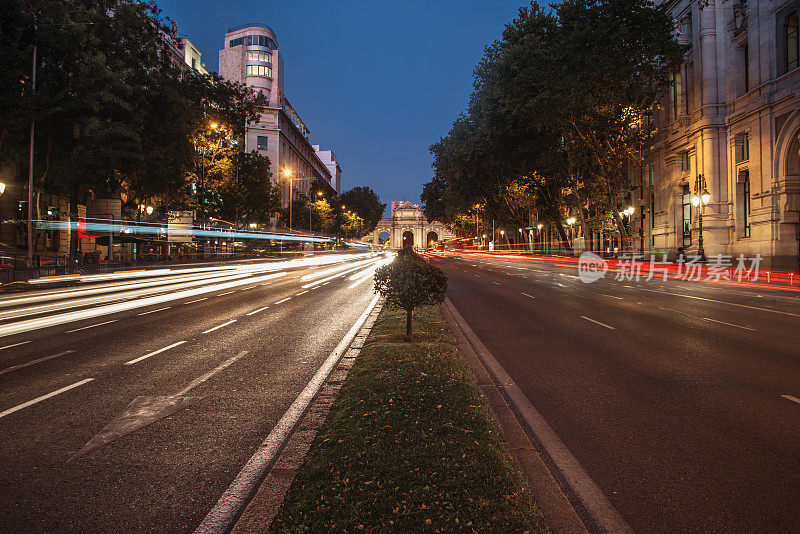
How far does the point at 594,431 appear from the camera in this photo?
15.2 ft

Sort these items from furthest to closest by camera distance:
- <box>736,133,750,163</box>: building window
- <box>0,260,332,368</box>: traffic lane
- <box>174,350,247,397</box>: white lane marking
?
<box>736,133,750,163</box>: building window → <box>0,260,332,368</box>: traffic lane → <box>174,350,247,397</box>: white lane marking

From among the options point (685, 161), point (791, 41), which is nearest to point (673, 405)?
point (791, 41)

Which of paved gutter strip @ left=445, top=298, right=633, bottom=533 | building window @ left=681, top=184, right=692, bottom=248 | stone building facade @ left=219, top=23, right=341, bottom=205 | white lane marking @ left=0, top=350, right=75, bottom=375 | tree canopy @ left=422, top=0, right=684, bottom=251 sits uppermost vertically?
stone building facade @ left=219, top=23, right=341, bottom=205

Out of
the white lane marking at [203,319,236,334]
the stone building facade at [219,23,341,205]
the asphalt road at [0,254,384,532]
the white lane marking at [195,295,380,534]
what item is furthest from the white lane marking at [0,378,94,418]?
the stone building facade at [219,23,341,205]

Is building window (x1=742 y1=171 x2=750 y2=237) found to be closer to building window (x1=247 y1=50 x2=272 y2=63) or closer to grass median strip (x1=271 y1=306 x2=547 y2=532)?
grass median strip (x1=271 y1=306 x2=547 y2=532)

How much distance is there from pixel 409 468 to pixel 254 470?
1268 mm

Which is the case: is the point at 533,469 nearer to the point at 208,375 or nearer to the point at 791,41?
the point at 208,375

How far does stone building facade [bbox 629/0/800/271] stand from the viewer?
26.0 meters

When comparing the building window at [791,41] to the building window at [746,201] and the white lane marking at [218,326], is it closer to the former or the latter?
the building window at [746,201]

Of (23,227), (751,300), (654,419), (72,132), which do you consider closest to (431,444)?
(654,419)

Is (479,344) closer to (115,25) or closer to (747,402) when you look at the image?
(747,402)

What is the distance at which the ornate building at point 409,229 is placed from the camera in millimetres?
162625

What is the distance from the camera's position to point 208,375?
6.69m

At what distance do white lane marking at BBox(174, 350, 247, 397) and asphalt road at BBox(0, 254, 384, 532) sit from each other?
0.01m
